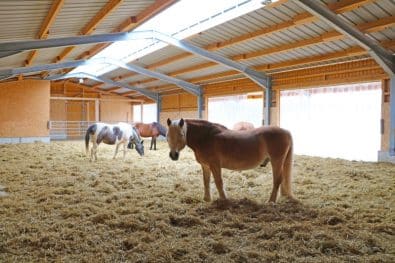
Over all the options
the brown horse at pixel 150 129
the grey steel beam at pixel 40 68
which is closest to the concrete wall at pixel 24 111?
the grey steel beam at pixel 40 68

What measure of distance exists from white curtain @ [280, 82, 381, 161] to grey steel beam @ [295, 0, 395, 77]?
1779 mm

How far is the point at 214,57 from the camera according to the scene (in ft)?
39.2

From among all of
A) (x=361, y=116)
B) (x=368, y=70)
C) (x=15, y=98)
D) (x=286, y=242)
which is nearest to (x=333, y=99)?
(x=361, y=116)

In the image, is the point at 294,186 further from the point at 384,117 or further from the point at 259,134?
the point at 384,117

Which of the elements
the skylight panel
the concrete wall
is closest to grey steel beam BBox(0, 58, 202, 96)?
the skylight panel

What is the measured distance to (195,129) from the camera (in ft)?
15.1

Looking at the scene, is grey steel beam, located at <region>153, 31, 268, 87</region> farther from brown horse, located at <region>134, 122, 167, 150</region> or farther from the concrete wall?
the concrete wall

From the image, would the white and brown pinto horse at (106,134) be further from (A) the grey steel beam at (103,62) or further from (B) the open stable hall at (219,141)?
(A) the grey steel beam at (103,62)

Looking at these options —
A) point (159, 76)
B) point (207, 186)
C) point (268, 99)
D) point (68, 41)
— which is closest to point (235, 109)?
point (268, 99)

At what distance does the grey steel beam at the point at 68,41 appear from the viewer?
6648 millimetres

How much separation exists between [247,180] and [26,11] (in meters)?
4.75

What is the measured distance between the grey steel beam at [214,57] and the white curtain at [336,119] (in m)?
1.04

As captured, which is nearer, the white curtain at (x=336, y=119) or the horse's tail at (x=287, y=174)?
the horse's tail at (x=287, y=174)

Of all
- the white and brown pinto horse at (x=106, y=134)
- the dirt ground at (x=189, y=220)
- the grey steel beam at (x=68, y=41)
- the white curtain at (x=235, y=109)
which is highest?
the grey steel beam at (x=68, y=41)
